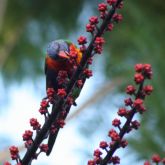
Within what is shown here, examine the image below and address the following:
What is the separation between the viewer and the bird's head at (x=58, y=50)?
135 inches

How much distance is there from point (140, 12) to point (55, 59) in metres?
4.35

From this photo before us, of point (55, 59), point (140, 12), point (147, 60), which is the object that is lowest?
point (55, 59)

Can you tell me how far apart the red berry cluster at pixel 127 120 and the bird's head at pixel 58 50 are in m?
1.15

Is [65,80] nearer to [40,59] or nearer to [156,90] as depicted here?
[156,90]

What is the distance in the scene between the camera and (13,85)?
30.9 ft

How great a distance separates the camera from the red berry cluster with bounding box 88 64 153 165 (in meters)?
2.13

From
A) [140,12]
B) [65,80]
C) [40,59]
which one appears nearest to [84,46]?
[65,80]

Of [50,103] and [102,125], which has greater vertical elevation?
[102,125]

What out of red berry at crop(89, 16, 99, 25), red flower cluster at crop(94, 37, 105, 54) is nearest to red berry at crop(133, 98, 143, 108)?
red flower cluster at crop(94, 37, 105, 54)

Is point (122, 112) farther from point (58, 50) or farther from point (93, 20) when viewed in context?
point (58, 50)

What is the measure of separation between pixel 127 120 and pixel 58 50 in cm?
140

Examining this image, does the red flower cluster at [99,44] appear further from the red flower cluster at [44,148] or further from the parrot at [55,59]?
the parrot at [55,59]

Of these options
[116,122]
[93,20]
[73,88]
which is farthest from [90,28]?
[116,122]

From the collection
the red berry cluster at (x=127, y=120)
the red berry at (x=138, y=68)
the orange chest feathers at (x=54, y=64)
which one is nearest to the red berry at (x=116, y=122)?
the red berry cluster at (x=127, y=120)
